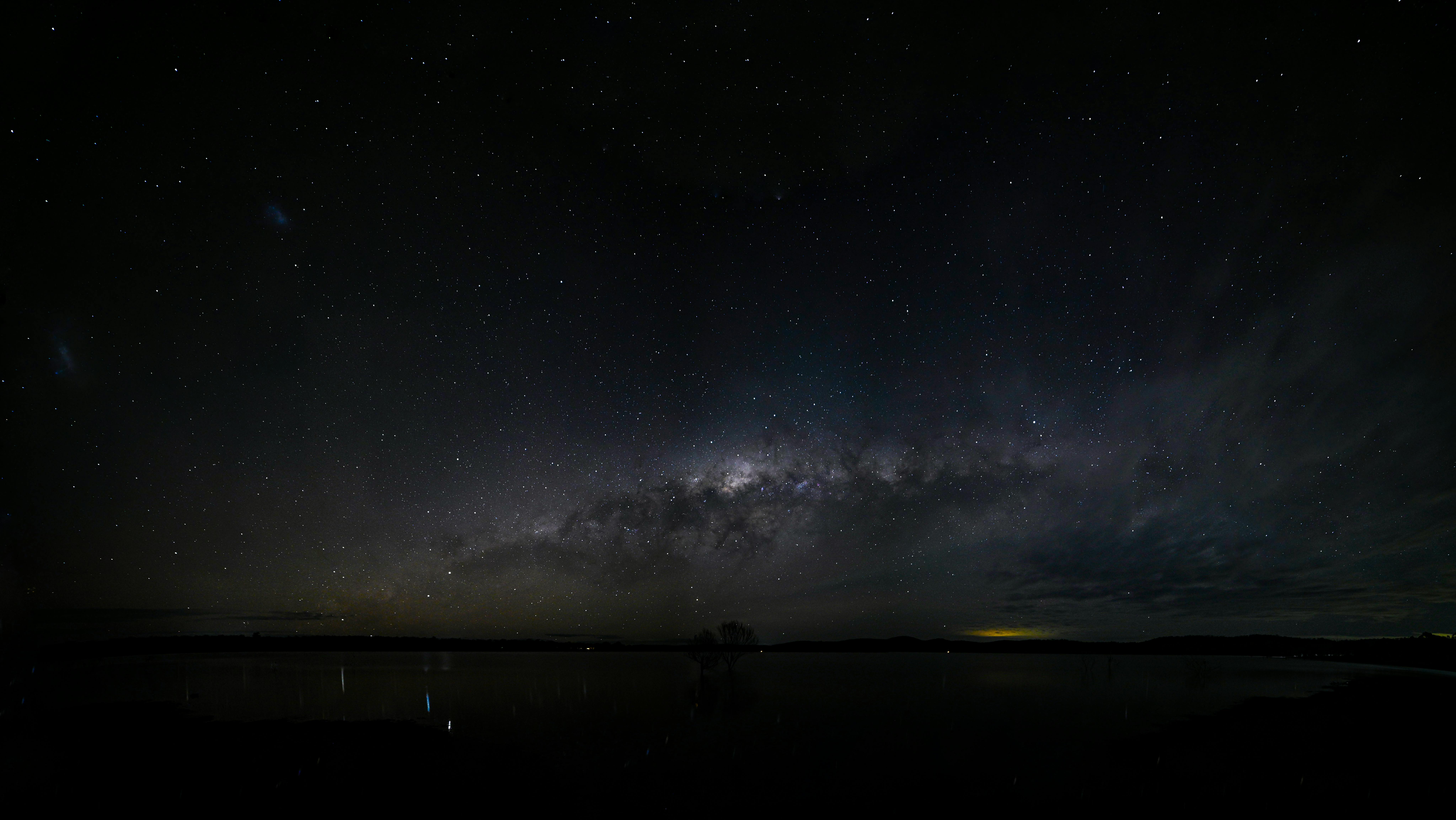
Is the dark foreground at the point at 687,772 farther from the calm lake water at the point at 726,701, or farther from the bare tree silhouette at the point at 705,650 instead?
the bare tree silhouette at the point at 705,650

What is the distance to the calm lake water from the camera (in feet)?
86.0

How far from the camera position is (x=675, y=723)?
31312 mm

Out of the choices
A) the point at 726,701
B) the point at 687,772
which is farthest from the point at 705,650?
the point at 687,772

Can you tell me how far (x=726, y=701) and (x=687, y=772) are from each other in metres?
23.7

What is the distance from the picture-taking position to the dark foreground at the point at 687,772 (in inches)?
689

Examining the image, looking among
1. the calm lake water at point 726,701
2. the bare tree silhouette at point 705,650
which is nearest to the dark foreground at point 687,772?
the calm lake water at point 726,701

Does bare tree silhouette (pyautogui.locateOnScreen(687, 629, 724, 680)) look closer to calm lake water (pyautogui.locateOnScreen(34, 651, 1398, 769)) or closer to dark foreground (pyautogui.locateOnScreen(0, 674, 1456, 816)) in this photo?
calm lake water (pyautogui.locateOnScreen(34, 651, 1398, 769))

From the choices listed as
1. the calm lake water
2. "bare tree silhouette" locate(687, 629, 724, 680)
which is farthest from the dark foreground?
"bare tree silhouette" locate(687, 629, 724, 680)

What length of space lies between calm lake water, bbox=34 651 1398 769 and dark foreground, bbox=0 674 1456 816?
118 centimetres

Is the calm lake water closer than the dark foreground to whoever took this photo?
No

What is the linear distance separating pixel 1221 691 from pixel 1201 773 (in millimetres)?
41445

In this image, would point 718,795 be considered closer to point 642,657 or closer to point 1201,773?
point 1201,773

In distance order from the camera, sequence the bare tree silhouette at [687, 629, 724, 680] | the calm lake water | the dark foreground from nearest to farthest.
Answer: the dark foreground → the calm lake water → the bare tree silhouette at [687, 629, 724, 680]

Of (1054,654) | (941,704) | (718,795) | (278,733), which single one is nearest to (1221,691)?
(941,704)
